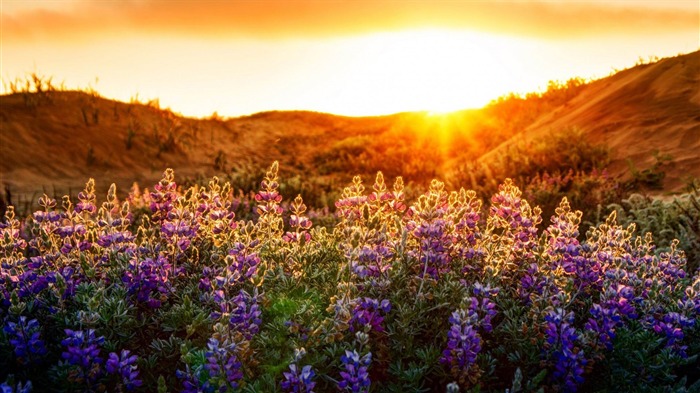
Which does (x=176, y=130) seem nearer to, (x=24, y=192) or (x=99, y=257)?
(x=24, y=192)

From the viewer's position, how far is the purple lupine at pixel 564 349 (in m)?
3.04

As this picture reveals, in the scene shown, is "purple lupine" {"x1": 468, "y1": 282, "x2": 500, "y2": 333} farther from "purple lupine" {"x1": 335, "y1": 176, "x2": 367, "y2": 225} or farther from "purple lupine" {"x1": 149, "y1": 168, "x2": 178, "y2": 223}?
"purple lupine" {"x1": 149, "y1": 168, "x2": 178, "y2": 223}

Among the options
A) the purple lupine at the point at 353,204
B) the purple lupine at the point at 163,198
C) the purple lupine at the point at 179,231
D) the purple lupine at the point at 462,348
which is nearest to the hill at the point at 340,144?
the purple lupine at the point at 163,198

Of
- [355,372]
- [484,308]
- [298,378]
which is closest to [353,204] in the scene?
[484,308]

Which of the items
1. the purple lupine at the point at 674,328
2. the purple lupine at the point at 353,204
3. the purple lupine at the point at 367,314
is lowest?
the purple lupine at the point at 674,328

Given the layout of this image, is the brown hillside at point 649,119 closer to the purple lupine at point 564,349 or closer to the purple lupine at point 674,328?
the purple lupine at point 674,328

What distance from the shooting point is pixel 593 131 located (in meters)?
14.7

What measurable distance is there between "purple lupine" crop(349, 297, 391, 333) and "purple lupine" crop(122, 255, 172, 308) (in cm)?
106

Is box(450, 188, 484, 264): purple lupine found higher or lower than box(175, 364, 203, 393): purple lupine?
higher

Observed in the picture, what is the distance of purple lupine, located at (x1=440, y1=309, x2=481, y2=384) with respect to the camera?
9.35 ft

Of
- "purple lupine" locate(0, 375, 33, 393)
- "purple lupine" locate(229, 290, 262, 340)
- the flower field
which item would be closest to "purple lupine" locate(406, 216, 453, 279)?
the flower field

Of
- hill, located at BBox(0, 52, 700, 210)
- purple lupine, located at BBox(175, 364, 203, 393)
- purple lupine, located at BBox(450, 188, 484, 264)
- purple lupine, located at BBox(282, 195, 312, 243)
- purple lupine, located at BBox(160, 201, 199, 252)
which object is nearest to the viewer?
purple lupine, located at BBox(175, 364, 203, 393)

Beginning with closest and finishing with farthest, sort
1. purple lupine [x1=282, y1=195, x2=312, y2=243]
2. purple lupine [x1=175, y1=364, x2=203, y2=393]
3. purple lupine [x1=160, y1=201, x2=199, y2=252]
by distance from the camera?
purple lupine [x1=175, y1=364, x2=203, y2=393] < purple lupine [x1=160, y1=201, x2=199, y2=252] < purple lupine [x1=282, y1=195, x2=312, y2=243]

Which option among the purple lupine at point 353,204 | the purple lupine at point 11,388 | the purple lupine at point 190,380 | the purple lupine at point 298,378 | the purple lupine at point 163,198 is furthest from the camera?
the purple lupine at point 163,198
